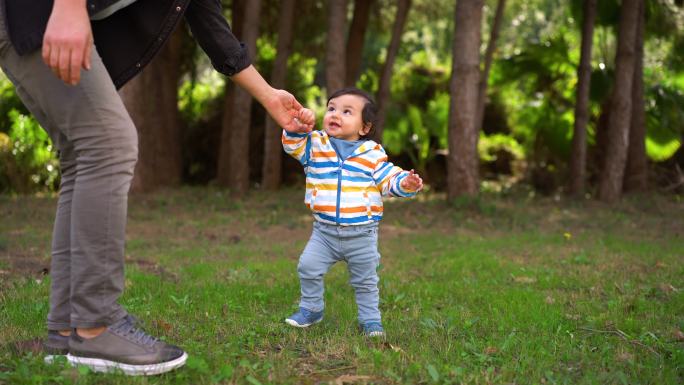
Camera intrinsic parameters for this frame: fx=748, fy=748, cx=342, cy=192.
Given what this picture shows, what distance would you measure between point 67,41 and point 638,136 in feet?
39.2

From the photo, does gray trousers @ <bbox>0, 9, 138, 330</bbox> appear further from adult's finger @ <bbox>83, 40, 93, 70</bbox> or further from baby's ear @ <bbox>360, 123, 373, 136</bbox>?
baby's ear @ <bbox>360, 123, 373, 136</bbox>

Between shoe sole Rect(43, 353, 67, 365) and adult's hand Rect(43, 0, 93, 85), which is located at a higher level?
adult's hand Rect(43, 0, 93, 85)

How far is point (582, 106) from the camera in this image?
39.6 feet

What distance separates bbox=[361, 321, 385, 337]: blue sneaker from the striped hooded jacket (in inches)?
21.0

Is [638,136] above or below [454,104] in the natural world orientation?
below

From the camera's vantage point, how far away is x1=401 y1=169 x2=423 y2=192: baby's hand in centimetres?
362

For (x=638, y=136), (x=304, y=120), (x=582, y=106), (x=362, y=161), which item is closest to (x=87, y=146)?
(x=304, y=120)

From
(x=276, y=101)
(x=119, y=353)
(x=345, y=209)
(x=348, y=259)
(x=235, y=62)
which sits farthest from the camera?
(x=348, y=259)

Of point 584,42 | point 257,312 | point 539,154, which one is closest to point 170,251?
point 257,312

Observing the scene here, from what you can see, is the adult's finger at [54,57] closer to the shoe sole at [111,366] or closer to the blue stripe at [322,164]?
the shoe sole at [111,366]

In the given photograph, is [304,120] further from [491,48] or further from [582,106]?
[491,48]

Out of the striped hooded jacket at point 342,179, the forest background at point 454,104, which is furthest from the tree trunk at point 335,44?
the striped hooded jacket at point 342,179

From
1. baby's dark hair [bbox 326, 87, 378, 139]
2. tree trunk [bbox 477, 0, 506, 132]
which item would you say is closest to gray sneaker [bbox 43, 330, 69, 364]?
baby's dark hair [bbox 326, 87, 378, 139]

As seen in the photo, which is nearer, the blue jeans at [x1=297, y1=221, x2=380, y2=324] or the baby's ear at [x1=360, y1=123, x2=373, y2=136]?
the blue jeans at [x1=297, y1=221, x2=380, y2=324]
